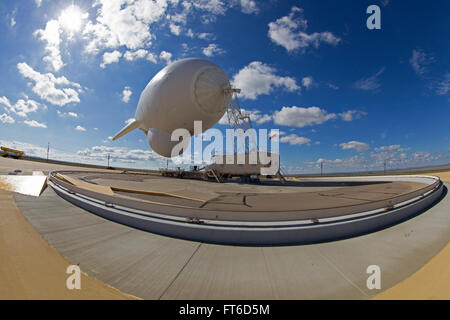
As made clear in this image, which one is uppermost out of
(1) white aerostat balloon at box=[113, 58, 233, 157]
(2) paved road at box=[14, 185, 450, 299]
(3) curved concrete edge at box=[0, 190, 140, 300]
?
(1) white aerostat balloon at box=[113, 58, 233, 157]

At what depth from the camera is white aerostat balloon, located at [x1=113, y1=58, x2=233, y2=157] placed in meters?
15.9

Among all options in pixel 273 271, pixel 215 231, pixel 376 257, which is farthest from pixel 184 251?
pixel 376 257

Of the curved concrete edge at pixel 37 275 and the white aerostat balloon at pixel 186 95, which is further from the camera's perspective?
the white aerostat balloon at pixel 186 95

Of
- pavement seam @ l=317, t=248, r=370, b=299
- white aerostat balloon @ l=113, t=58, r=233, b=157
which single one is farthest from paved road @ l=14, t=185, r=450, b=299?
white aerostat balloon @ l=113, t=58, r=233, b=157

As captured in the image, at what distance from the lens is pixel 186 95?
625 inches

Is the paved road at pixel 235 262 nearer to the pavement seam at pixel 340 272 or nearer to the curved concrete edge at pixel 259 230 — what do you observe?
the pavement seam at pixel 340 272

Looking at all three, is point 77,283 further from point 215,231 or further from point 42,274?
point 215,231

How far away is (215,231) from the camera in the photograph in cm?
315

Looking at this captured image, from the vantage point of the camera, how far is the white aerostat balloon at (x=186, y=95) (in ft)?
52.2

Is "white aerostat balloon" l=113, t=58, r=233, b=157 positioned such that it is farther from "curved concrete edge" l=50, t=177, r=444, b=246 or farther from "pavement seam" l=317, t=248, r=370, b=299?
"pavement seam" l=317, t=248, r=370, b=299

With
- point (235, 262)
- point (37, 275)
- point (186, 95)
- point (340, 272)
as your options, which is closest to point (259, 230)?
point (235, 262)

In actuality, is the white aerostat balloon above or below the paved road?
above

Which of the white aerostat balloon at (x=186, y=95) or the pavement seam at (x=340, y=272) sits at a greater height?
the white aerostat balloon at (x=186, y=95)

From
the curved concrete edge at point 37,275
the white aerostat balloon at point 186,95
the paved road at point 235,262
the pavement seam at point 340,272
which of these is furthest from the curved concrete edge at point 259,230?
the white aerostat balloon at point 186,95
